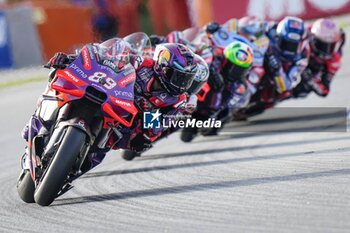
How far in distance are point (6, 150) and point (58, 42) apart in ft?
41.3

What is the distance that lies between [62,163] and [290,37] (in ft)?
20.4

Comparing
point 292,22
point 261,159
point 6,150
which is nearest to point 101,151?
point 261,159

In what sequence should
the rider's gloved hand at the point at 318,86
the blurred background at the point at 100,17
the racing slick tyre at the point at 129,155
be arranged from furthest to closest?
the blurred background at the point at 100,17, the rider's gloved hand at the point at 318,86, the racing slick tyre at the point at 129,155

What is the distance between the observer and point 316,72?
41.3 feet

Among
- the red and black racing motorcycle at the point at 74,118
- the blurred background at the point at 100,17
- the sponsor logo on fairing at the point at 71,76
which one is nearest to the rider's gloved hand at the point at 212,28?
the red and black racing motorcycle at the point at 74,118

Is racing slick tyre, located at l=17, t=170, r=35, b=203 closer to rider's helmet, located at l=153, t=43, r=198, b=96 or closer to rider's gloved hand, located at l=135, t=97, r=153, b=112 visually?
rider's gloved hand, located at l=135, t=97, r=153, b=112

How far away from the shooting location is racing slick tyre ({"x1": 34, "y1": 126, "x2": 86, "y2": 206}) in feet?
20.0

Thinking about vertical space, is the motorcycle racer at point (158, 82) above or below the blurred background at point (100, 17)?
above

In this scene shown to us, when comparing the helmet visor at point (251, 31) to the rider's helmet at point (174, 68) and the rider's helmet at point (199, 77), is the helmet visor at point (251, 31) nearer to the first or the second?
the rider's helmet at point (199, 77)

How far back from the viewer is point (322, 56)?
40.9 ft

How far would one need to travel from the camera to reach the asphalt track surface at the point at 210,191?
548 cm

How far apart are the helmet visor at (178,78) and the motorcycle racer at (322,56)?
535cm

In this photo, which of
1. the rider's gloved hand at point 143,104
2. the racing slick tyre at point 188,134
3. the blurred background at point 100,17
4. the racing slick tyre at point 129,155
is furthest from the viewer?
the blurred background at point 100,17

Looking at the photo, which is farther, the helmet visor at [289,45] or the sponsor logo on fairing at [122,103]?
the helmet visor at [289,45]
